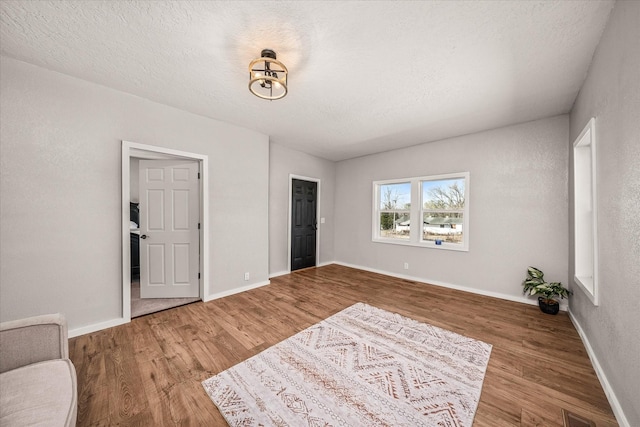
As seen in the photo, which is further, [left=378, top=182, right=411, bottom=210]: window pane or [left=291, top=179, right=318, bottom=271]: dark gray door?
[left=291, top=179, right=318, bottom=271]: dark gray door

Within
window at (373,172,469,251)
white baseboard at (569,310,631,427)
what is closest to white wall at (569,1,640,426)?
white baseboard at (569,310,631,427)

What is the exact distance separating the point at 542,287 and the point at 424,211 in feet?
6.52

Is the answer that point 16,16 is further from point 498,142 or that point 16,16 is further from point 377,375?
point 498,142

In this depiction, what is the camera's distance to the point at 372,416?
1.49 m

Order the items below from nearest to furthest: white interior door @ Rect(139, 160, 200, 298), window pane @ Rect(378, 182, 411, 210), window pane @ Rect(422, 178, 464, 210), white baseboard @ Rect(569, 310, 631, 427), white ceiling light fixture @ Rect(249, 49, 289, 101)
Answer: white baseboard @ Rect(569, 310, 631, 427)
white ceiling light fixture @ Rect(249, 49, 289, 101)
white interior door @ Rect(139, 160, 200, 298)
window pane @ Rect(422, 178, 464, 210)
window pane @ Rect(378, 182, 411, 210)

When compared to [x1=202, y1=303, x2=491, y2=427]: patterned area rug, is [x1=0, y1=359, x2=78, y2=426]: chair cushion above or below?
above

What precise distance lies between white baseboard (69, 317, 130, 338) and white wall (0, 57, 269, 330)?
0.10 ft

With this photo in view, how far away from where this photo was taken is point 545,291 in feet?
9.86

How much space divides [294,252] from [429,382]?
3.69m

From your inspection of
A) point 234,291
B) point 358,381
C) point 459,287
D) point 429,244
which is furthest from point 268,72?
point 459,287

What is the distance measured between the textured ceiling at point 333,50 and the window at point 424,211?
4.70 ft

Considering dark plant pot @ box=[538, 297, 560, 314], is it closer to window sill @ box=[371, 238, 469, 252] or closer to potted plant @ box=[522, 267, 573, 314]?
potted plant @ box=[522, 267, 573, 314]

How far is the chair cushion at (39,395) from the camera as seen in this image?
3.05 feet

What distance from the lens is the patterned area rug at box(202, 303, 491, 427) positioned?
149 cm
